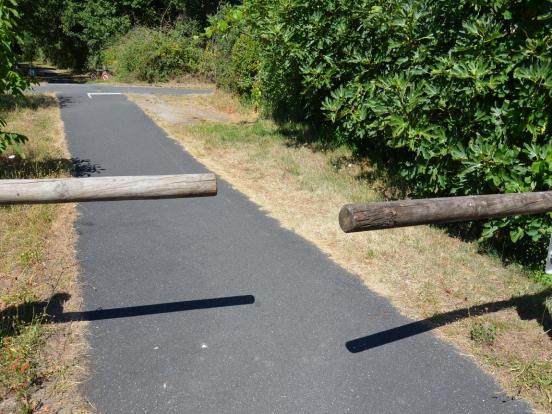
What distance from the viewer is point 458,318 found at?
4.79 metres

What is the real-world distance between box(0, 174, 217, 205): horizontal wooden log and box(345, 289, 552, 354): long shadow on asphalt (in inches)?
76.9

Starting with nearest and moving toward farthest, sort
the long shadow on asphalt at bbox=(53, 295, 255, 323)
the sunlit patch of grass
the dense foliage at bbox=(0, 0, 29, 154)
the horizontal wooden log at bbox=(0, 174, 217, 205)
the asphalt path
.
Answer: the horizontal wooden log at bbox=(0, 174, 217, 205)
the sunlit patch of grass
the asphalt path
the long shadow on asphalt at bbox=(53, 295, 255, 323)
the dense foliage at bbox=(0, 0, 29, 154)

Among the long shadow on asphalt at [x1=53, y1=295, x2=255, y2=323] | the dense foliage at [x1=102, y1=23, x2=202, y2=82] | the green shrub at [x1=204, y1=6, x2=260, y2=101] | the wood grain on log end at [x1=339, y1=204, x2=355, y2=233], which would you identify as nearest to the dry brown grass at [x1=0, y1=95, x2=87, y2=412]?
the long shadow on asphalt at [x1=53, y1=295, x2=255, y2=323]

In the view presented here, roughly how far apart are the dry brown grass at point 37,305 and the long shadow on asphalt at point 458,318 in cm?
232

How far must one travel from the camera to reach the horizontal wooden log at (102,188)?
3357 mm

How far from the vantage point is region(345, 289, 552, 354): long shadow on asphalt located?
14.4ft

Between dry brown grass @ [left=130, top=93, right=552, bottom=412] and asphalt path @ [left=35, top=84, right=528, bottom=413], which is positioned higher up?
dry brown grass @ [left=130, top=93, right=552, bottom=412]

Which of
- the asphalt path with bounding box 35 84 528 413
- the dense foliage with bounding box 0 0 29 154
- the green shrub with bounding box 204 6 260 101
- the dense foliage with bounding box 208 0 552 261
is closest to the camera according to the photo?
the asphalt path with bounding box 35 84 528 413

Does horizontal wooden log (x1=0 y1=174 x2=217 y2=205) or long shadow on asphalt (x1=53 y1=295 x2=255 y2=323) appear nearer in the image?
horizontal wooden log (x1=0 y1=174 x2=217 y2=205)

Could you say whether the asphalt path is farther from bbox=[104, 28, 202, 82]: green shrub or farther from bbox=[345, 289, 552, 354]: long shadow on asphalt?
bbox=[104, 28, 202, 82]: green shrub

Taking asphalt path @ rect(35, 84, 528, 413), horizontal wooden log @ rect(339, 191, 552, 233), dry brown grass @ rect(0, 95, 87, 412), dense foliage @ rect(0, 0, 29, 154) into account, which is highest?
dense foliage @ rect(0, 0, 29, 154)

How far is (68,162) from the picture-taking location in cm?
983

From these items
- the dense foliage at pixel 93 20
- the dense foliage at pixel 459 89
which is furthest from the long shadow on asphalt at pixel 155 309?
the dense foliage at pixel 93 20

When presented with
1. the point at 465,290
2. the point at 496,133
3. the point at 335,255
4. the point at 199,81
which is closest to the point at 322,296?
the point at 335,255
